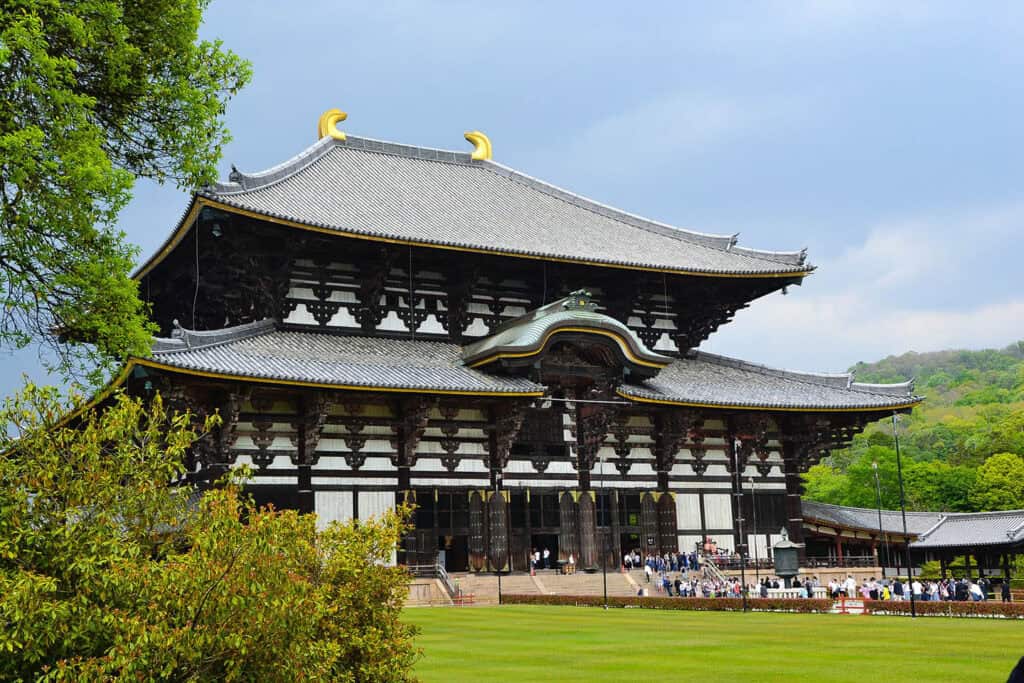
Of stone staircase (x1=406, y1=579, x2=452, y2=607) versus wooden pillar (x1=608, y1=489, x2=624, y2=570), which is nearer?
stone staircase (x1=406, y1=579, x2=452, y2=607)

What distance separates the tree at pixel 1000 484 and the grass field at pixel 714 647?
→ 188 ft

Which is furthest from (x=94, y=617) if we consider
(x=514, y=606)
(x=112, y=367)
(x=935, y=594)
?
(x=935, y=594)

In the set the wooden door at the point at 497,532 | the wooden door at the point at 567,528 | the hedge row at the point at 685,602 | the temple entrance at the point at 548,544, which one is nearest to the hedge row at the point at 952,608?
the hedge row at the point at 685,602

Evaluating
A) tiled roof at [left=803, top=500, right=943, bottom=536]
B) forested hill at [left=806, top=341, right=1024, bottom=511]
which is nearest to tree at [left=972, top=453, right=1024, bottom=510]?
forested hill at [left=806, top=341, right=1024, bottom=511]

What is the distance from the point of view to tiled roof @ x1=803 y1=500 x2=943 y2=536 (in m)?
56.6

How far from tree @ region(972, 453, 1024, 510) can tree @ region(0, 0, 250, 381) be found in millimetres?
76545

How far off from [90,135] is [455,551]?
28007 mm

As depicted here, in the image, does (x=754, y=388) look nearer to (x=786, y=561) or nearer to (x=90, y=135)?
(x=786, y=561)

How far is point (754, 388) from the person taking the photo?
163ft

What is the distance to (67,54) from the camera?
1948cm

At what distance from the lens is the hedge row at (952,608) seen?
1254 inches

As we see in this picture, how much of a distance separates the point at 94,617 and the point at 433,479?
3261 cm

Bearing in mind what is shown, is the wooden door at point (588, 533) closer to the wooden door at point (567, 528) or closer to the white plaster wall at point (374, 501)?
the wooden door at point (567, 528)

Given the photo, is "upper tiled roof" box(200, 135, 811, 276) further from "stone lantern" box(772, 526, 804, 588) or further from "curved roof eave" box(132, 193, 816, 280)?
"stone lantern" box(772, 526, 804, 588)
